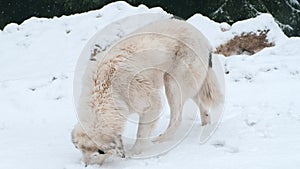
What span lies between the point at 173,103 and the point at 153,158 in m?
0.71

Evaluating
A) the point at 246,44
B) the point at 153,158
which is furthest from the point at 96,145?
the point at 246,44

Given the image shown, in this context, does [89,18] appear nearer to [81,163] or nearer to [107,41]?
A: [107,41]

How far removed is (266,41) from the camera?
28.7 ft

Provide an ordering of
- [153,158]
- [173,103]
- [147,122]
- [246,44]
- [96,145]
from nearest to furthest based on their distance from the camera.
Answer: [96,145] < [153,158] < [147,122] < [173,103] < [246,44]

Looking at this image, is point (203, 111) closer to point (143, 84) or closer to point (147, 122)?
point (147, 122)

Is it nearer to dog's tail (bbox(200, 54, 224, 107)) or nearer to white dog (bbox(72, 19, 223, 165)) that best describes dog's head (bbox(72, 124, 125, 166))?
white dog (bbox(72, 19, 223, 165))

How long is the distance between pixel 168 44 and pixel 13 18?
1008 centimetres

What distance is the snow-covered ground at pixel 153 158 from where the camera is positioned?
4504mm

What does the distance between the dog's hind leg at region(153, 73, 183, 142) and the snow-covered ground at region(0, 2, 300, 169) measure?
0.19 m

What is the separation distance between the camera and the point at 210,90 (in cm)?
520

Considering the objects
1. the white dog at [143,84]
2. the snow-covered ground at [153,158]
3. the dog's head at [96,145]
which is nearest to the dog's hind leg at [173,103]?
the white dog at [143,84]

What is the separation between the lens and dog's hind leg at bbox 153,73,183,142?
16.3ft

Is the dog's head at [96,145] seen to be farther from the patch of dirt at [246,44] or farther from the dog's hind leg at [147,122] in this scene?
the patch of dirt at [246,44]

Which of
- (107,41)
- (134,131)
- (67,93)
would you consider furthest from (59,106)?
(134,131)
